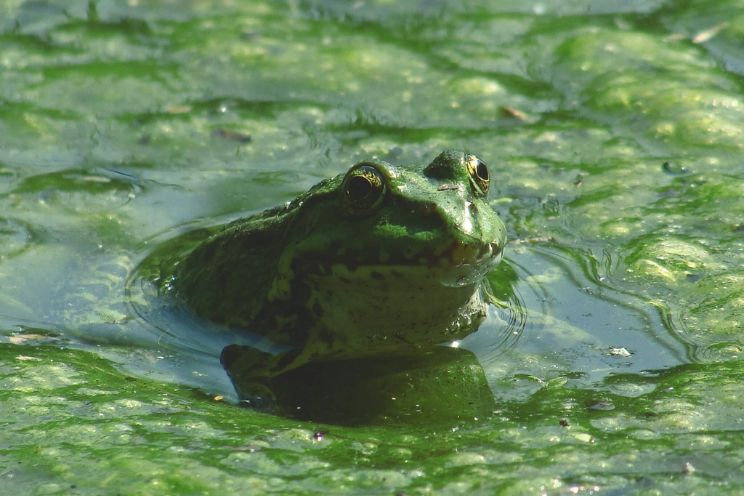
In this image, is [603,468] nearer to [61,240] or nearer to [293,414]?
[293,414]

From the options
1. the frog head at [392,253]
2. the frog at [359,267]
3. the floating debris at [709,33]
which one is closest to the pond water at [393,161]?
the floating debris at [709,33]

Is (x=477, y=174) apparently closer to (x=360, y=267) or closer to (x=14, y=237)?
(x=360, y=267)

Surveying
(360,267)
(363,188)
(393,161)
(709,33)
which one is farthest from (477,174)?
(709,33)

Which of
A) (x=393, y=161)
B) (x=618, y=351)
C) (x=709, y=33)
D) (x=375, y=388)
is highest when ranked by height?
(x=709, y=33)

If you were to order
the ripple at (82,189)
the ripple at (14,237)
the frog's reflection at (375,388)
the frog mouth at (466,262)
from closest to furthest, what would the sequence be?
the frog mouth at (466,262), the frog's reflection at (375,388), the ripple at (14,237), the ripple at (82,189)

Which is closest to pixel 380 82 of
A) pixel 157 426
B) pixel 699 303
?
pixel 699 303

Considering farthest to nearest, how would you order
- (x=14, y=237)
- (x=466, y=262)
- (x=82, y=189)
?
(x=82, y=189), (x=14, y=237), (x=466, y=262)

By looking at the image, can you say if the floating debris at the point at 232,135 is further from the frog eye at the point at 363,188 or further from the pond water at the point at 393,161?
the frog eye at the point at 363,188

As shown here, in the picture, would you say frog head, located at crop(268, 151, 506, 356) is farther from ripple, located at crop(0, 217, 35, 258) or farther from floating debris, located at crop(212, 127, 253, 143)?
floating debris, located at crop(212, 127, 253, 143)
